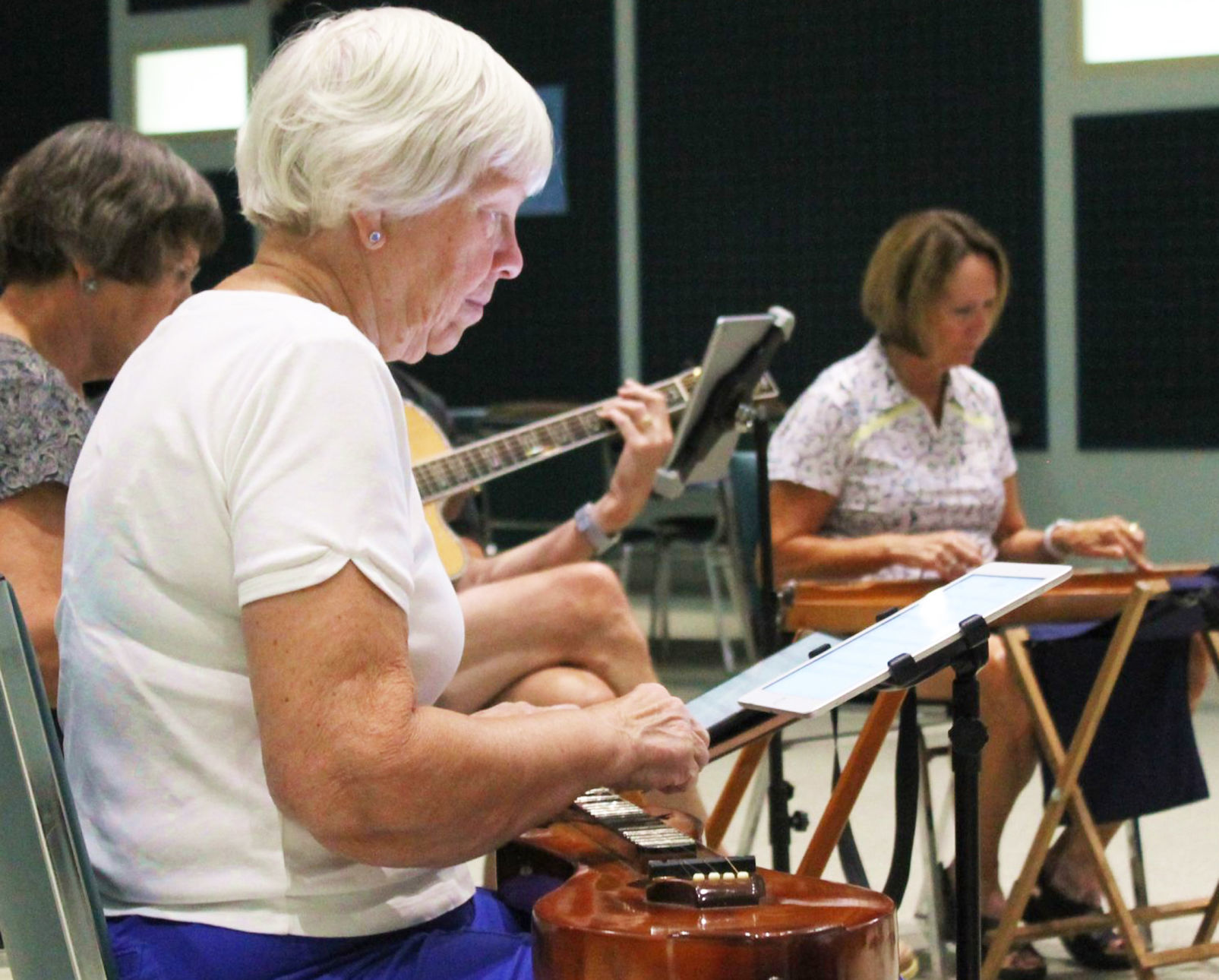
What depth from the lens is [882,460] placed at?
11.0 ft

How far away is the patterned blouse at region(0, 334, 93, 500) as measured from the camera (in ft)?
5.95

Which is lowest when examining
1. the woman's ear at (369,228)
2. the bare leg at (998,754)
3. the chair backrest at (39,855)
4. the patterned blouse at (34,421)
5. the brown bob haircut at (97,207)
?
the bare leg at (998,754)

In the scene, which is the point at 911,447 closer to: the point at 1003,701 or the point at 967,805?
the point at 1003,701

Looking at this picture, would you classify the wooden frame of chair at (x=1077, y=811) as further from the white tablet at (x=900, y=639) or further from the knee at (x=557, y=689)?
the white tablet at (x=900, y=639)

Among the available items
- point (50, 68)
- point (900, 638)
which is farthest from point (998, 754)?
point (50, 68)

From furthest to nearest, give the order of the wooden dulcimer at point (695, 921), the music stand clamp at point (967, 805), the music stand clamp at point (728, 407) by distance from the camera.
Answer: the music stand clamp at point (728, 407), the music stand clamp at point (967, 805), the wooden dulcimer at point (695, 921)

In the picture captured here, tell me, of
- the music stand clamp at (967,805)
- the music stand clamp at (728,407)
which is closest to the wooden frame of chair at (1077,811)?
the music stand clamp at (728,407)

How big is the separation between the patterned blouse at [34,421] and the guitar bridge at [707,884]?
923 millimetres

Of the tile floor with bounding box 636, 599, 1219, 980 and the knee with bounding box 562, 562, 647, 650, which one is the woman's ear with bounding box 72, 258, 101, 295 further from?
the tile floor with bounding box 636, 599, 1219, 980

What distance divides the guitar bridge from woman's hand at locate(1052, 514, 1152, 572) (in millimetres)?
1970

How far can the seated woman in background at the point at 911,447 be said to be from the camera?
3260 mm

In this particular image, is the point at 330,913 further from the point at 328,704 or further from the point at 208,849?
the point at 328,704

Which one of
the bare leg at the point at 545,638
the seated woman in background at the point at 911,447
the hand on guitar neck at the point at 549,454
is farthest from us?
the seated woman in background at the point at 911,447

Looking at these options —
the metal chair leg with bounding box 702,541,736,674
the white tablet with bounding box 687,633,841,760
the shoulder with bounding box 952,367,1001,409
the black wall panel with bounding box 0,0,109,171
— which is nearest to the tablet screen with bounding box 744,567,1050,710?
the white tablet with bounding box 687,633,841,760
